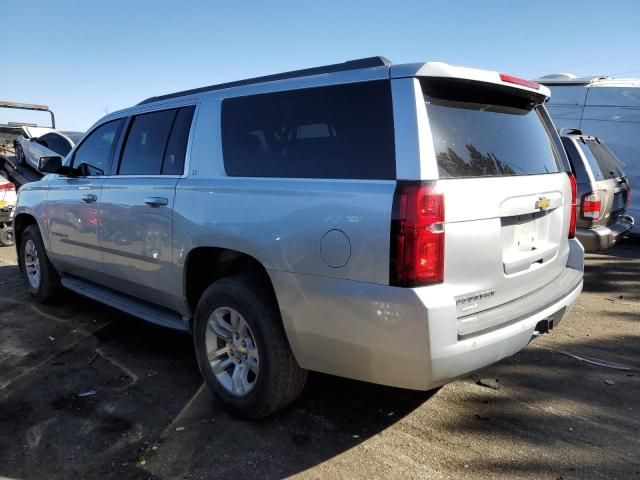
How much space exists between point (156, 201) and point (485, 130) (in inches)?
88.3

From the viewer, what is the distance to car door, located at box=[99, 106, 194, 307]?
145 inches

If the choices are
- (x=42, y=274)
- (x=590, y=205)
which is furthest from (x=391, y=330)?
(x=590, y=205)

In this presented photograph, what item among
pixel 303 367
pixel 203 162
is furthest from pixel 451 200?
pixel 203 162

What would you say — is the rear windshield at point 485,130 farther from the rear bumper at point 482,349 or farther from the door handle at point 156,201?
the door handle at point 156,201

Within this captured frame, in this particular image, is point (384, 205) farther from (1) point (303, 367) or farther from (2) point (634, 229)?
(2) point (634, 229)

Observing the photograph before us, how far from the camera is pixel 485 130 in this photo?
2.88 m

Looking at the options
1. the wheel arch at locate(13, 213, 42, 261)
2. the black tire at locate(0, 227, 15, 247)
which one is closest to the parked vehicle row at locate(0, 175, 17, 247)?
the black tire at locate(0, 227, 15, 247)

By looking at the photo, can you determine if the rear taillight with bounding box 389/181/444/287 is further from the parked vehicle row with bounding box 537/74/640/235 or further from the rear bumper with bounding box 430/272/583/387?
the parked vehicle row with bounding box 537/74/640/235

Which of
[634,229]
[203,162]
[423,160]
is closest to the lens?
[423,160]

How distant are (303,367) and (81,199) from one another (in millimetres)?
2886

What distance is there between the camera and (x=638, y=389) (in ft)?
11.8

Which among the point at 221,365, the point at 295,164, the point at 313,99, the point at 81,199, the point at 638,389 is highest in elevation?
the point at 313,99

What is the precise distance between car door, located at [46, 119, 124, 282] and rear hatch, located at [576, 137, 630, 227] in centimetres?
509

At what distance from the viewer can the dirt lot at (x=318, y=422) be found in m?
2.74
